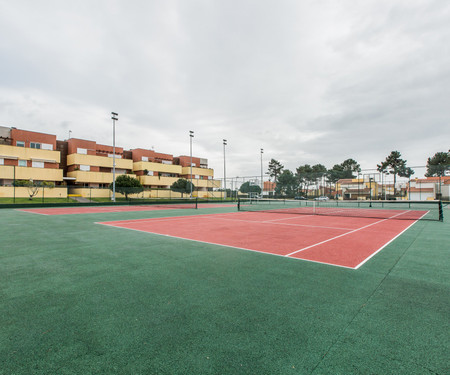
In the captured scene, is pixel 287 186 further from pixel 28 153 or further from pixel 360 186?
pixel 28 153

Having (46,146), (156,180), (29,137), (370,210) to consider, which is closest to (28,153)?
(29,137)

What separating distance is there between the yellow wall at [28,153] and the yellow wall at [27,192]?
22.2 feet

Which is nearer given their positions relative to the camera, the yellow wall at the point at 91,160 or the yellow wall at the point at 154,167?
the yellow wall at the point at 91,160

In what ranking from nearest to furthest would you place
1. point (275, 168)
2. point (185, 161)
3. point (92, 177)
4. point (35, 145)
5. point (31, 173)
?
1. point (31, 173)
2. point (35, 145)
3. point (92, 177)
4. point (185, 161)
5. point (275, 168)

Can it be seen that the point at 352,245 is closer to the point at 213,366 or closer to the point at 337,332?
the point at 337,332

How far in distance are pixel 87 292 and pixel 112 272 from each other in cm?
88

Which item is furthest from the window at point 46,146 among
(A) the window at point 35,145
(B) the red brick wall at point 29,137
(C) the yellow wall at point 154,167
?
(C) the yellow wall at point 154,167

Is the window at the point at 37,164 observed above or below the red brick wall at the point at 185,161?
below

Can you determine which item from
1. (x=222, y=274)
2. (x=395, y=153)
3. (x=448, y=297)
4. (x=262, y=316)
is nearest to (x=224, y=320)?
(x=262, y=316)

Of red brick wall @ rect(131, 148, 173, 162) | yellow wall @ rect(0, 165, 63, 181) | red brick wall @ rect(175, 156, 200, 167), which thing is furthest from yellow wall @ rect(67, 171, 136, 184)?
red brick wall @ rect(175, 156, 200, 167)

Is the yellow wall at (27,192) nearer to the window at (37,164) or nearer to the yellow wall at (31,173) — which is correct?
the yellow wall at (31,173)

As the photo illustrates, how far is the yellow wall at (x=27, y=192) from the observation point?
33.8 m

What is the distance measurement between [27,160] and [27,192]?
7717mm

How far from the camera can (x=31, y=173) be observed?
124 ft
